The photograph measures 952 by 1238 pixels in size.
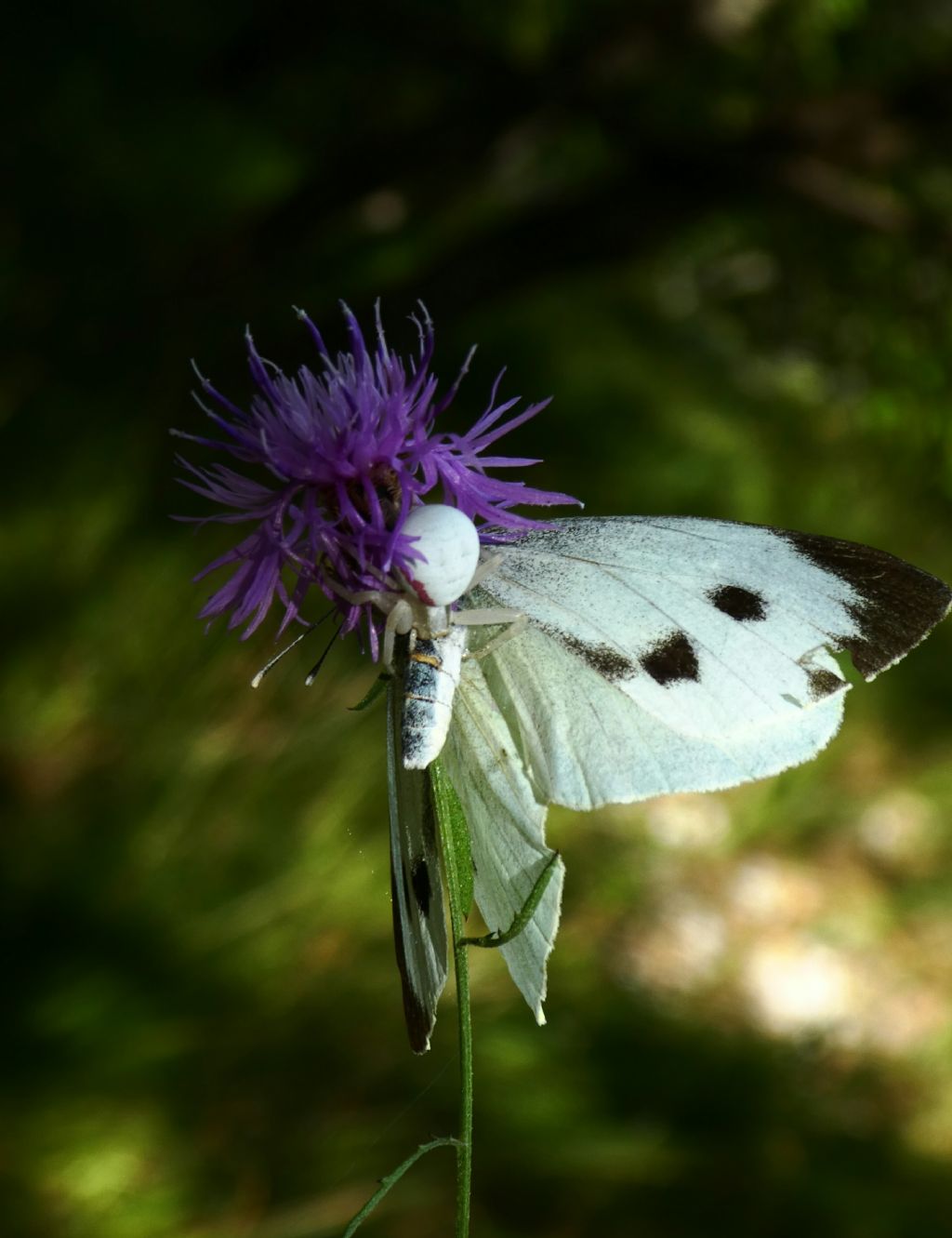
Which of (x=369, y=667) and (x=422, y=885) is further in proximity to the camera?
(x=369, y=667)

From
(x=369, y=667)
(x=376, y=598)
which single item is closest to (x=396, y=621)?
(x=376, y=598)

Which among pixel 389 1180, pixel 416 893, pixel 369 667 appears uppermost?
pixel 369 667

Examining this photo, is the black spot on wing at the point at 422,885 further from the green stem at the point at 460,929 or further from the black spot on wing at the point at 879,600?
the black spot on wing at the point at 879,600

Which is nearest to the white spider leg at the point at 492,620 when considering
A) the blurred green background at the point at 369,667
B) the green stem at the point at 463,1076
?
the green stem at the point at 463,1076

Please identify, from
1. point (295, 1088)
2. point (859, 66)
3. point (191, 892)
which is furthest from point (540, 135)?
point (295, 1088)

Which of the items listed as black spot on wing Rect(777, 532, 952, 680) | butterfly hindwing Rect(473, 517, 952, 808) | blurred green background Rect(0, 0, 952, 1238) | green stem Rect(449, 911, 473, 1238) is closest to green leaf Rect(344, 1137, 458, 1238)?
green stem Rect(449, 911, 473, 1238)

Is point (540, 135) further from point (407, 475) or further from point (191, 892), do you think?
point (407, 475)

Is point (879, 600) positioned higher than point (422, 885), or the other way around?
point (879, 600)

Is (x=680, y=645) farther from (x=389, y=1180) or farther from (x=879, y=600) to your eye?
(x=389, y=1180)
